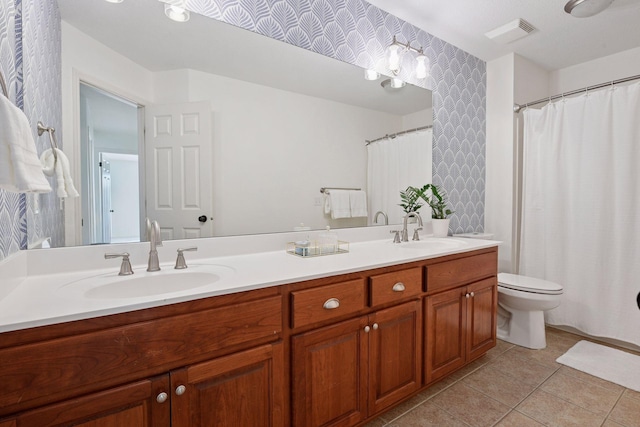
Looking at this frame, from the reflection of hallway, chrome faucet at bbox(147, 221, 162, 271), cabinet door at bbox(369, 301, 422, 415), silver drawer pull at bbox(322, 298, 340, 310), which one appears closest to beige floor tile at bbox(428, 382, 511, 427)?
cabinet door at bbox(369, 301, 422, 415)

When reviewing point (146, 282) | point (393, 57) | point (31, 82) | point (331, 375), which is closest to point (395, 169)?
point (393, 57)

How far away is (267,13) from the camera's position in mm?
1619

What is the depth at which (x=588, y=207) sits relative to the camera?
2.31 m

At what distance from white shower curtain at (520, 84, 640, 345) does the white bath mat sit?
0.16m

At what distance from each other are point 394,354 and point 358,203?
93 centimetres

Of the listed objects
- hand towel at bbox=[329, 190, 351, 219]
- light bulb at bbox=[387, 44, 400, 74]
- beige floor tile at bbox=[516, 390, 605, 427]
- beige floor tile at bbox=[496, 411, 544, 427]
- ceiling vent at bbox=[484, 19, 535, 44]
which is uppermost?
ceiling vent at bbox=[484, 19, 535, 44]

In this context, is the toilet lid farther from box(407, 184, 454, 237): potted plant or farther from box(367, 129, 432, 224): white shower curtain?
box(367, 129, 432, 224): white shower curtain

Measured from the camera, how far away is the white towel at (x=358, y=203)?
6.48 ft

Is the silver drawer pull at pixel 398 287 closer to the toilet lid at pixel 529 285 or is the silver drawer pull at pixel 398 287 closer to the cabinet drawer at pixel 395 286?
the cabinet drawer at pixel 395 286

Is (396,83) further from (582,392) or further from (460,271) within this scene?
(582,392)

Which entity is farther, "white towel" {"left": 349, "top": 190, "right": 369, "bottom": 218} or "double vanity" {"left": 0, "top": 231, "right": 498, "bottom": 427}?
"white towel" {"left": 349, "top": 190, "right": 369, "bottom": 218}

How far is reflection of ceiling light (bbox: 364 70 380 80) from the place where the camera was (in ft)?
6.60

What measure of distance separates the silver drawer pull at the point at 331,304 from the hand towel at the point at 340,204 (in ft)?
2.42

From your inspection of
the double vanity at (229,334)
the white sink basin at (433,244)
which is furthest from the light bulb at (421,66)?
the double vanity at (229,334)
